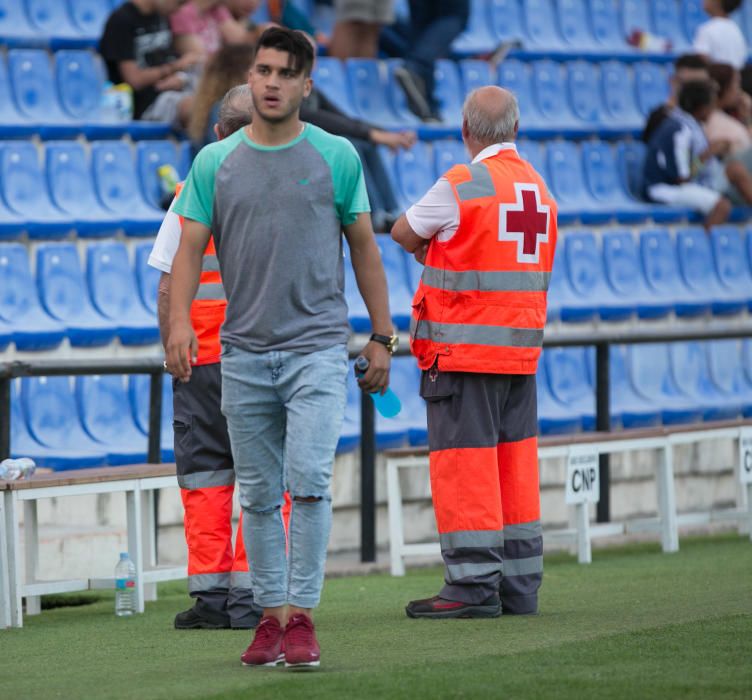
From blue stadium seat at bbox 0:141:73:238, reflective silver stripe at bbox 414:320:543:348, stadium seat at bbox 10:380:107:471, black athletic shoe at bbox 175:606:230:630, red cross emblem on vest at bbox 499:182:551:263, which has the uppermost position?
blue stadium seat at bbox 0:141:73:238

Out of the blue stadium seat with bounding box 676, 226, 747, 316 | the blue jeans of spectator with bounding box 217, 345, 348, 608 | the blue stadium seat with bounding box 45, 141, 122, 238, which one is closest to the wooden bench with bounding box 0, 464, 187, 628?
the blue jeans of spectator with bounding box 217, 345, 348, 608

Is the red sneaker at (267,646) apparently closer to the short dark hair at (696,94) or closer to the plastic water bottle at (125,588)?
the plastic water bottle at (125,588)

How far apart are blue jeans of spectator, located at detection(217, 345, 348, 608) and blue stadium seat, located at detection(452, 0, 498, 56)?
9.31 metres

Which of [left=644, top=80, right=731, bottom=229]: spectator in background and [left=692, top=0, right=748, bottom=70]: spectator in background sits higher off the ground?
[left=692, top=0, right=748, bottom=70]: spectator in background

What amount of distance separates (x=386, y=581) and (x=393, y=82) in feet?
18.7

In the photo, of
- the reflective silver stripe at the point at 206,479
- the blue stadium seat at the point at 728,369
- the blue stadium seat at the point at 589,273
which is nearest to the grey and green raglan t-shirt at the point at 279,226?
the reflective silver stripe at the point at 206,479

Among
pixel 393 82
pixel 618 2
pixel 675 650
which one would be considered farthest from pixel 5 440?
pixel 618 2

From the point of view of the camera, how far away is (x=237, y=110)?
5816 millimetres

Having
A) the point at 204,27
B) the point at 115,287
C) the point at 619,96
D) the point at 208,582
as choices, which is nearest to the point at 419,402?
the point at 115,287

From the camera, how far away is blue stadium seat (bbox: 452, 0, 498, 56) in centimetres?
1403

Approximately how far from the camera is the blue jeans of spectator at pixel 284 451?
4.77 metres

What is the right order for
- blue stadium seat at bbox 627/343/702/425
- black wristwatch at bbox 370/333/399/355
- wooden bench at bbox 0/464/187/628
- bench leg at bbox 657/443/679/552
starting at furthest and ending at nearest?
blue stadium seat at bbox 627/343/702/425, bench leg at bbox 657/443/679/552, wooden bench at bbox 0/464/187/628, black wristwatch at bbox 370/333/399/355

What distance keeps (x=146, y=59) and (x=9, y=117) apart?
1.08 metres

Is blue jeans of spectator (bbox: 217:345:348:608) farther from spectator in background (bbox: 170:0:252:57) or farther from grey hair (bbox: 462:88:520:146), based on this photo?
spectator in background (bbox: 170:0:252:57)
